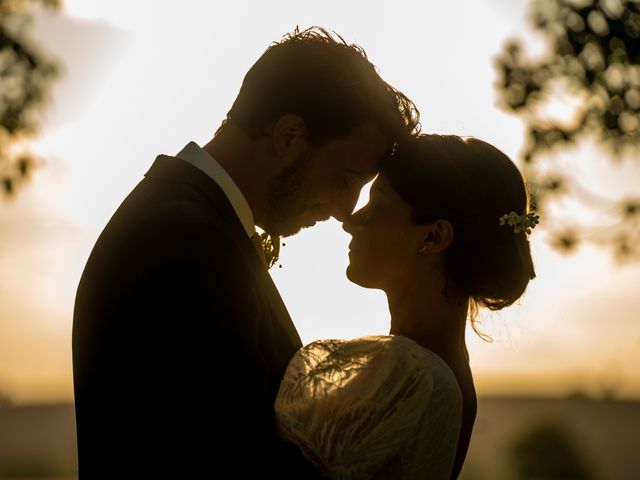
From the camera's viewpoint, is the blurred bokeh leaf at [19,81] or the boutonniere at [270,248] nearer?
the boutonniere at [270,248]

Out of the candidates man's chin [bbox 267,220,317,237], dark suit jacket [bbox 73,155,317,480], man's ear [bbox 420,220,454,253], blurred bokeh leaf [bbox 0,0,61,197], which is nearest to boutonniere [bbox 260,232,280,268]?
man's chin [bbox 267,220,317,237]

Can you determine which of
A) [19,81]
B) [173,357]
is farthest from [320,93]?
[19,81]

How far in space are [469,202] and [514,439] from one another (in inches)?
781

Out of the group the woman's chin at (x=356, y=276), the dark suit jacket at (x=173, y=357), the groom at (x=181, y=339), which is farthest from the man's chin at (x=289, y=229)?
the dark suit jacket at (x=173, y=357)

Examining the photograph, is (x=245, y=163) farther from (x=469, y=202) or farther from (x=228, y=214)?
(x=469, y=202)

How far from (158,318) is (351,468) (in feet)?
3.20

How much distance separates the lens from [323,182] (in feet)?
17.0

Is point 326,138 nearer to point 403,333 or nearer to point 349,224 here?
point 349,224

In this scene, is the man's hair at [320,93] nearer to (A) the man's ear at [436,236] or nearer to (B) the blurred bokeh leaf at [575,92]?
A: (A) the man's ear at [436,236]

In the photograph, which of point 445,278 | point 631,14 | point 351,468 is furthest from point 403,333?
point 631,14

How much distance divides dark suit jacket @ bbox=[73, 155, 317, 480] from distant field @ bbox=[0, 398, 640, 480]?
8750 mm

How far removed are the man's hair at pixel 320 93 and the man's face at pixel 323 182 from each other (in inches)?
2.5

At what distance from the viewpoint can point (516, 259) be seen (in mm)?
5422

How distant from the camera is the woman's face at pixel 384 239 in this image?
5.25 meters
